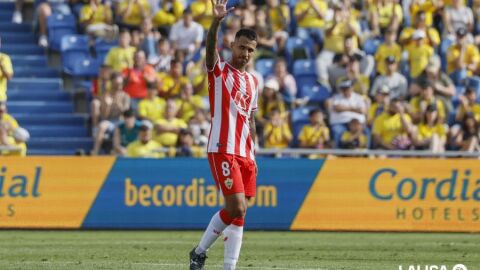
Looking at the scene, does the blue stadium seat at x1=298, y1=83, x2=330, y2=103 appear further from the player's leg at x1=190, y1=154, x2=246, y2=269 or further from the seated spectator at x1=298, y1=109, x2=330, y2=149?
the player's leg at x1=190, y1=154, x2=246, y2=269

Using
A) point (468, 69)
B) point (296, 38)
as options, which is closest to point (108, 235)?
point (296, 38)

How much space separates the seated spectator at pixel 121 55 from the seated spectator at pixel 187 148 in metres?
2.75

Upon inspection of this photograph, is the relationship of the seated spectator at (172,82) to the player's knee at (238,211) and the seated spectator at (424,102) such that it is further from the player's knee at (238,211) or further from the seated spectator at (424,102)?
the player's knee at (238,211)

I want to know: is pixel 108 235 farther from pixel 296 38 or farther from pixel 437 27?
pixel 437 27

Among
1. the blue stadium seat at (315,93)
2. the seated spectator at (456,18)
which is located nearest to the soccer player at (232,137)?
the blue stadium seat at (315,93)

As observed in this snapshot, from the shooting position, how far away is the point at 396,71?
22.7 metres

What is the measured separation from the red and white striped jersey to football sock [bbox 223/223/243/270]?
2.24 ft

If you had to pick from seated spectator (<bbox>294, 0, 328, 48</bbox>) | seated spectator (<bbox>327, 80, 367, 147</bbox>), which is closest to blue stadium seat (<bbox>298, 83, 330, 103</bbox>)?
seated spectator (<bbox>327, 80, 367, 147</bbox>)

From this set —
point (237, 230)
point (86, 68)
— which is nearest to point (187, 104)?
point (86, 68)

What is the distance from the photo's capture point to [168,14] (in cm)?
2297

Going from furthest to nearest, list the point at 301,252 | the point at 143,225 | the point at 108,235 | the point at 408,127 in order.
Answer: the point at 408,127 < the point at 143,225 < the point at 108,235 < the point at 301,252

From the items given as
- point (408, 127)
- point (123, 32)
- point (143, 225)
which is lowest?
point (143, 225)

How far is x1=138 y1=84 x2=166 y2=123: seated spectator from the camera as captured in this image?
20.4m

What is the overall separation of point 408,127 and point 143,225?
507cm
